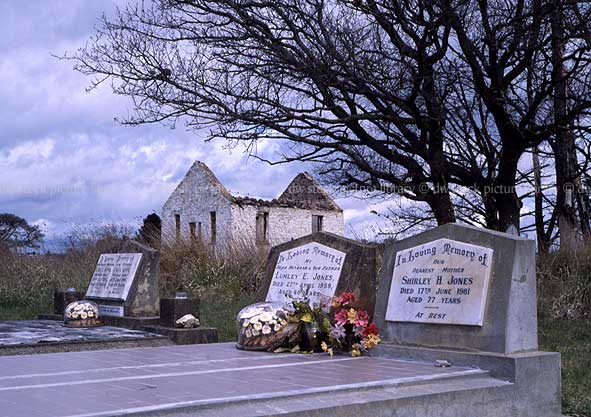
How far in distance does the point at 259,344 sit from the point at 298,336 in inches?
16.4

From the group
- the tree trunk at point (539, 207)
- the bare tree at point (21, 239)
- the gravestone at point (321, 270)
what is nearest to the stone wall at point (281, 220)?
the bare tree at point (21, 239)

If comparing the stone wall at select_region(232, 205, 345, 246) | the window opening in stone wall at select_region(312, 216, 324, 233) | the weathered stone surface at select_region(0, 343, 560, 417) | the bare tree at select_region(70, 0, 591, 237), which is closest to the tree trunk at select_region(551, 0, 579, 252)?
the bare tree at select_region(70, 0, 591, 237)

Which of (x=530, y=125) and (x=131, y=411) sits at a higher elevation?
(x=530, y=125)

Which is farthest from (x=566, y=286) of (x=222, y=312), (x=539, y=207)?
(x=222, y=312)

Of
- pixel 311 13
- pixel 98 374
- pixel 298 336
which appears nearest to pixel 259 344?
pixel 298 336

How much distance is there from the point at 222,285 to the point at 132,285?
6.39 metres

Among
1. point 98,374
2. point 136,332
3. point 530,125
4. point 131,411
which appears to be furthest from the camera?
point 530,125

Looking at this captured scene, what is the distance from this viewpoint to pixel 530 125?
1550 cm

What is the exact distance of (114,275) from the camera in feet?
44.5

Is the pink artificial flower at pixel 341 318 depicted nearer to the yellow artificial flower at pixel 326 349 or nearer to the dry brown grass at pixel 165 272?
the yellow artificial flower at pixel 326 349

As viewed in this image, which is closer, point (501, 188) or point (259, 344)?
point (259, 344)

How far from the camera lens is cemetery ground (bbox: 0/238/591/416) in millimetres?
12250

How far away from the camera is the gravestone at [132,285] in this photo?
13.0 meters

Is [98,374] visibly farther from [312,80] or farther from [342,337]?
[312,80]
